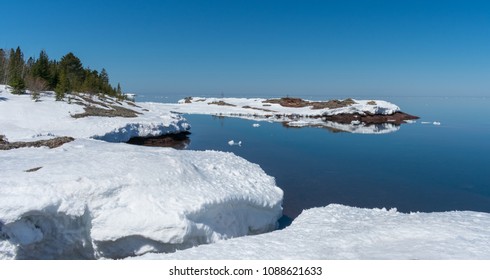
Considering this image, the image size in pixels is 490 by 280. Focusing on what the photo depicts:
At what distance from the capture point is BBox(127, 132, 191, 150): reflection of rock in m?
34.8

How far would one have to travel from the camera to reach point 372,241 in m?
10.4

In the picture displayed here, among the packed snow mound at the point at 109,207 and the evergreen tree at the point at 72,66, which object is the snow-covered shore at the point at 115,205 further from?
the evergreen tree at the point at 72,66

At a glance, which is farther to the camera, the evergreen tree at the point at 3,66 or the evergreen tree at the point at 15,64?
the evergreen tree at the point at 3,66

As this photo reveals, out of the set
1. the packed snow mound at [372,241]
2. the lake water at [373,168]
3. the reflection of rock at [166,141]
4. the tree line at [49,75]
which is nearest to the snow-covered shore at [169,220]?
the packed snow mound at [372,241]

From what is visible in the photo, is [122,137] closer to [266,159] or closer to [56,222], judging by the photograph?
[266,159]

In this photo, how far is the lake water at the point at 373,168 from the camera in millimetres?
19469

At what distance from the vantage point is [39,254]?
1038 cm

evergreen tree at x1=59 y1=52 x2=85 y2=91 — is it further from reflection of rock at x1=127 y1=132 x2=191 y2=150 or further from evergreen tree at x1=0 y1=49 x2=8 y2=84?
reflection of rock at x1=127 y1=132 x2=191 y2=150

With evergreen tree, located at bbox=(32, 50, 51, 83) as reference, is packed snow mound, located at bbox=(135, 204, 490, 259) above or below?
below

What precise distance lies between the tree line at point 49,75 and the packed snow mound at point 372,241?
37664 millimetres

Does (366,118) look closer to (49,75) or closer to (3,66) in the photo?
(49,75)

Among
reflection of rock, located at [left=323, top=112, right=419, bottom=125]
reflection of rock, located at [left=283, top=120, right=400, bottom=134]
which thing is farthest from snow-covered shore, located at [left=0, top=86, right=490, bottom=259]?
reflection of rock, located at [left=323, top=112, right=419, bottom=125]

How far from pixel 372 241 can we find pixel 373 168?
18.1 meters

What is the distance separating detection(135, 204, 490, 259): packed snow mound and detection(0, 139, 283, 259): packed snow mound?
1.42m
